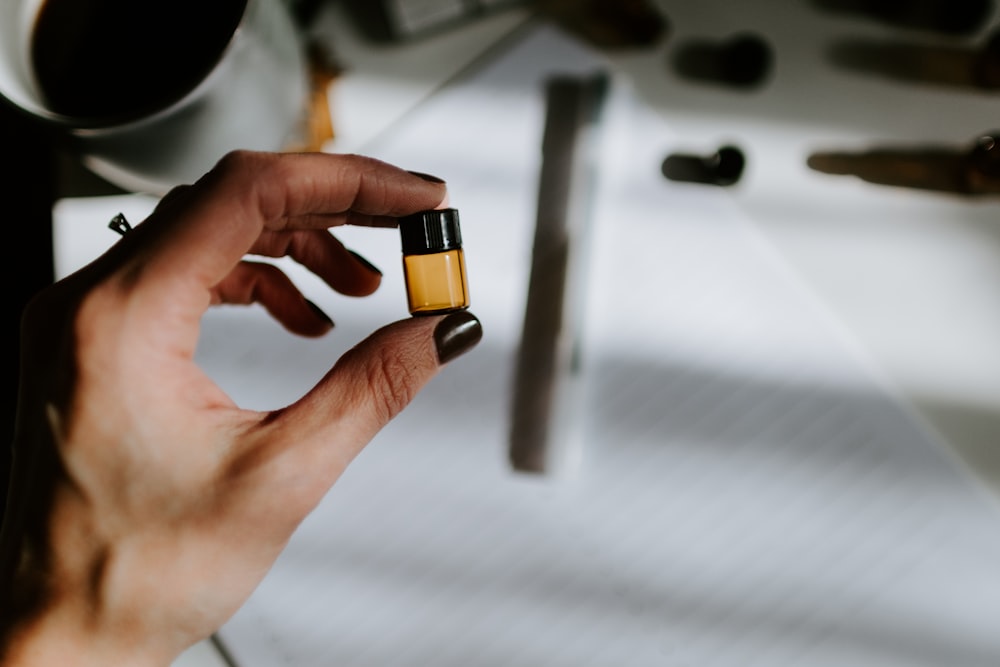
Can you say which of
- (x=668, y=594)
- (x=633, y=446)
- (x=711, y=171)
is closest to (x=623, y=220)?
(x=711, y=171)

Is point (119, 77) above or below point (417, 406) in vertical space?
above

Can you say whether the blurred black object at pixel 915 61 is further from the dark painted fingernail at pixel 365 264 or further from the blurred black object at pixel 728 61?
the dark painted fingernail at pixel 365 264

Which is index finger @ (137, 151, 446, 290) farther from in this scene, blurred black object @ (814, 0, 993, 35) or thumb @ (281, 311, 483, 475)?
blurred black object @ (814, 0, 993, 35)

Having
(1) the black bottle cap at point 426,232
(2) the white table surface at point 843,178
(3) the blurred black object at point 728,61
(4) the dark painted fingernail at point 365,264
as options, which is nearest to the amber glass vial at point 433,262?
(1) the black bottle cap at point 426,232

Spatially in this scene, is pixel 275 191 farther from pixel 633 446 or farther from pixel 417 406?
pixel 633 446

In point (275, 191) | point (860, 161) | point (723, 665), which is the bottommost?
point (723, 665)

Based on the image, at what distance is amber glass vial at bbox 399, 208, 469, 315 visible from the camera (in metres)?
0.42

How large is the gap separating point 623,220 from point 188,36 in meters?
0.36

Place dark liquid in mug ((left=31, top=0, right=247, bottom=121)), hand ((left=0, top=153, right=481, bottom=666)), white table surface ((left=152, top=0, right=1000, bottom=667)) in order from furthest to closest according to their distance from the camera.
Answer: white table surface ((left=152, top=0, right=1000, bottom=667)), dark liquid in mug ((left=31, top=0, right=247, bottom=121)), hand ((left=0, top=153, right=481, bottom=666))

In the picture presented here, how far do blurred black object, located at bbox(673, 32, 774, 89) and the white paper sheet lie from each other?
0.10 meters

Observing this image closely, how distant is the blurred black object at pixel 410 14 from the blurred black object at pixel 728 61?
0.16 meters

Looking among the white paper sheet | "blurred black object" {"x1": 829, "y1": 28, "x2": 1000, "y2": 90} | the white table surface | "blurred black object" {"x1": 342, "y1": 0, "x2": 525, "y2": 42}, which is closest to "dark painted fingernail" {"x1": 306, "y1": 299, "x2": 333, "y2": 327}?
the white paper sheet

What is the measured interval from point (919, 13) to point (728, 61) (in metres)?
0.19

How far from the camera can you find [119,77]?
0.50 meters
